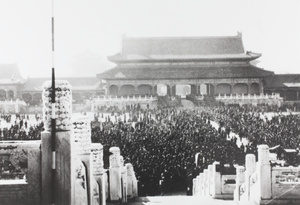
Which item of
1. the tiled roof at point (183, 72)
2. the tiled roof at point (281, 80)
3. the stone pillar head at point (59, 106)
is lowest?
the stone pillar head at point (59, 106)

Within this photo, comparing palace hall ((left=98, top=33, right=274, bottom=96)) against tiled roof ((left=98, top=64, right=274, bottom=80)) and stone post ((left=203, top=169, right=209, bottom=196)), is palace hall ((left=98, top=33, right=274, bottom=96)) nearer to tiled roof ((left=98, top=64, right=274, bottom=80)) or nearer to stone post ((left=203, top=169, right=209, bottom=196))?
tiled roof ((left=98, top=64, right=274, bottom=80))

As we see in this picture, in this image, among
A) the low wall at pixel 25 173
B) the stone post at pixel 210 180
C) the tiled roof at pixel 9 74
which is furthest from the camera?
the tiled roof at pixel 9 74

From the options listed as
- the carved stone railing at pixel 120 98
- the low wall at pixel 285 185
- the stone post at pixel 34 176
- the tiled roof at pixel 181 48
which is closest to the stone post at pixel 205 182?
the low wall at pixel 285 185

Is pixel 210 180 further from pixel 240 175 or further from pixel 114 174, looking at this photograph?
pixel 114 174

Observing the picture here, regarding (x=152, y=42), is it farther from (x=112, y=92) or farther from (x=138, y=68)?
(x=112, y=92)

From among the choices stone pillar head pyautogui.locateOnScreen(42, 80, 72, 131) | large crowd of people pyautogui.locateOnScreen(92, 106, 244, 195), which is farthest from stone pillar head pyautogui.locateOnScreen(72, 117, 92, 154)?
large crowd of people pyautogui.locateOnScreen(92, 106, 244, 195)

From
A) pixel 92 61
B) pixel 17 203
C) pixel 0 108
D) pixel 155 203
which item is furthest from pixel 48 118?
pixel 92 61

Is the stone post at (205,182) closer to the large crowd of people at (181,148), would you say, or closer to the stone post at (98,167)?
the large crowd of people at (181,148)
